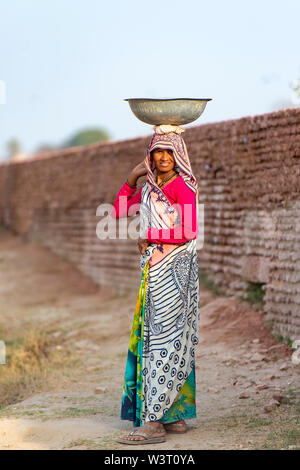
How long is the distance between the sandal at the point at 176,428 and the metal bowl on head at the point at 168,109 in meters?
1.85

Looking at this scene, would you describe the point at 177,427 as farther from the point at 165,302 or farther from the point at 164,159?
the point at 164,159

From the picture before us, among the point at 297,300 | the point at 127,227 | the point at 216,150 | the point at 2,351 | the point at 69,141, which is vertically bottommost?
the point at 2,351

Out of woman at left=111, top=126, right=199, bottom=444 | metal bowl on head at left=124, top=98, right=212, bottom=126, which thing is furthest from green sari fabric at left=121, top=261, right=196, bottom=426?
metal bowl on head at left=124, top=98, right=212, bottom=126

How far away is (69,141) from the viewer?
6341 cm

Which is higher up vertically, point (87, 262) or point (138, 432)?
point (87, 262)

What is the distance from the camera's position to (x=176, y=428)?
13.9 feet

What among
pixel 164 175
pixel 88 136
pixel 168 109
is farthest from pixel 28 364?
pixel 88 136

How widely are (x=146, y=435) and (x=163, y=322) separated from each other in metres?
0.66

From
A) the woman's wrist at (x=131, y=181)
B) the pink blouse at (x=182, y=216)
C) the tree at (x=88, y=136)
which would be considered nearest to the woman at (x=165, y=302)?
the pink blouse at (x=182, y=216)
